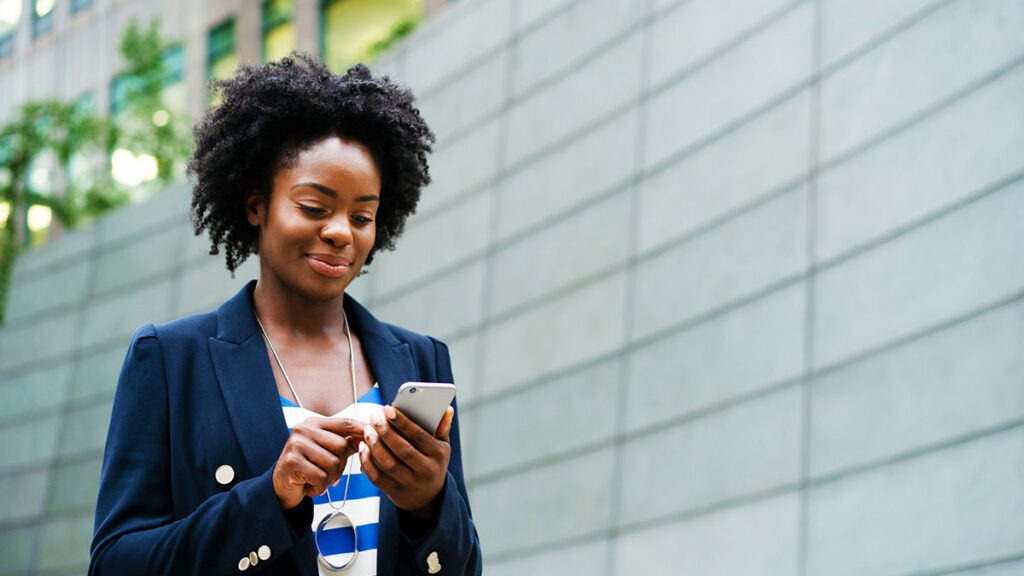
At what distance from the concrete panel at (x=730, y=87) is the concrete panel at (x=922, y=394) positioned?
10.8 ft

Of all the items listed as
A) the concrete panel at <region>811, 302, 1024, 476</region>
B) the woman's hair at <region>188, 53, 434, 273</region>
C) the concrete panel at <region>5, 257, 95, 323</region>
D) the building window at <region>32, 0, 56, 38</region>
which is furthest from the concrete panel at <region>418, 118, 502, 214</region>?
the building window at <region>32, 0, 56, 38</region>

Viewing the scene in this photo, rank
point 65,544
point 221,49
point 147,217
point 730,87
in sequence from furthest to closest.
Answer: point 221,49 → point 147,217 → point 65,544 → point 730,87

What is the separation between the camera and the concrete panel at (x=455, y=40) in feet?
63.4

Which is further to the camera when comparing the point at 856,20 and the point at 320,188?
the point at 856,20

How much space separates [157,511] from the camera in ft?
9.77

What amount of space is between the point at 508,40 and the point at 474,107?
1.04 metres

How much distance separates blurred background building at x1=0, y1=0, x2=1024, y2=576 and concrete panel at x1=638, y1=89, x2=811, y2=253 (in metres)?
0.03

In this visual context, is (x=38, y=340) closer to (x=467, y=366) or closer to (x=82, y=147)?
(x=82, y=147)

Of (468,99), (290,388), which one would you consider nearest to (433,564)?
(290,388)

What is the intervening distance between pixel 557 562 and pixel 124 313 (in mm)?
12337

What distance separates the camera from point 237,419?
3.04 metres

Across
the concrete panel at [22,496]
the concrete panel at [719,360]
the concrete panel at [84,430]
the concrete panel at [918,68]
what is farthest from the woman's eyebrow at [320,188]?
the concrete panel at [22,496]

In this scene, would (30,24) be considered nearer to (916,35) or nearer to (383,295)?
(383,295)

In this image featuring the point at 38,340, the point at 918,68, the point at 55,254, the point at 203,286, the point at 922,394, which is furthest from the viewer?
the point at 55,254
